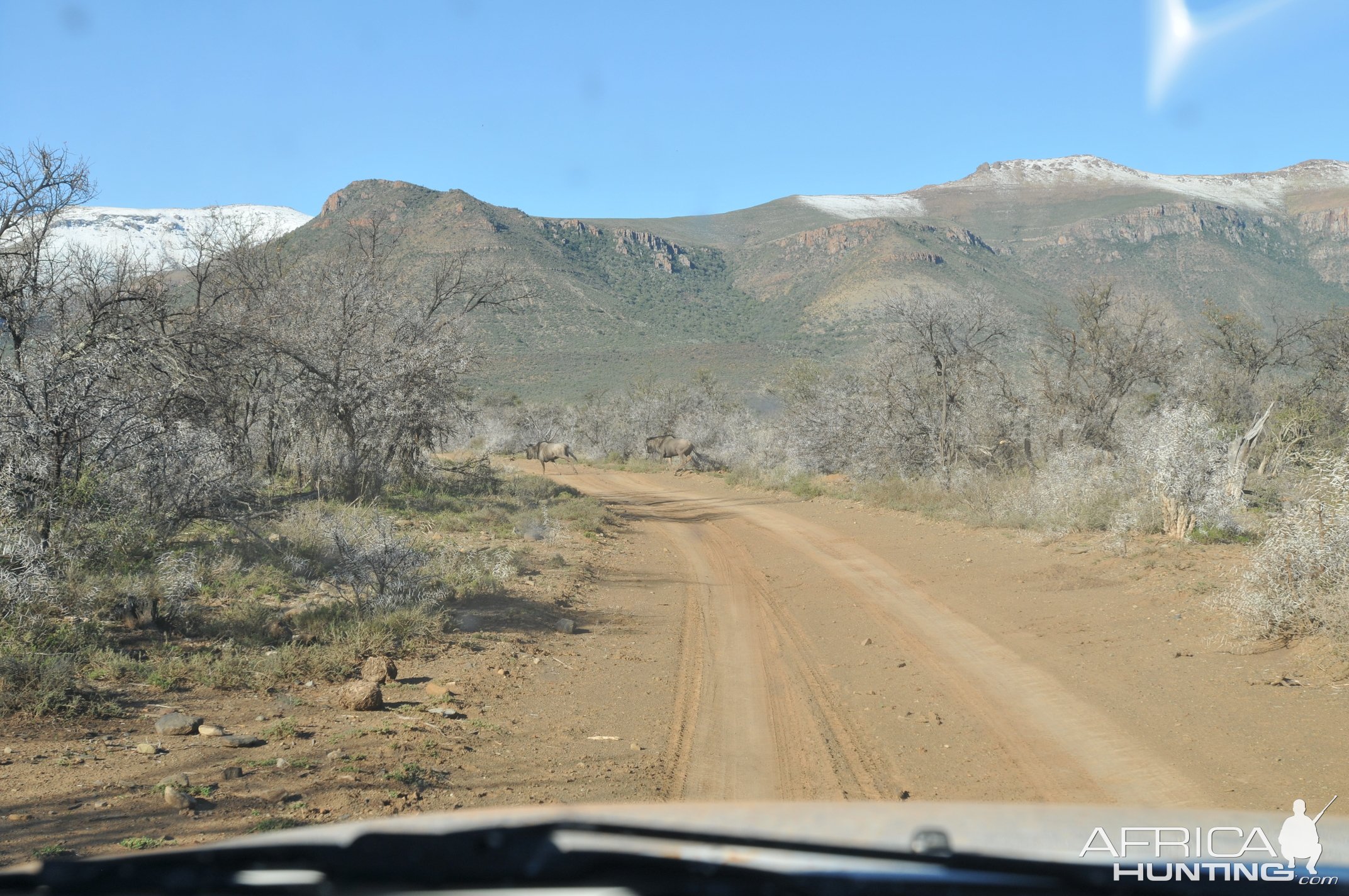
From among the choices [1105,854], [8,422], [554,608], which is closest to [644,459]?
[554,608]

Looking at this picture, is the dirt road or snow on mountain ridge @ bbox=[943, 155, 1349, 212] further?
snow on mountain ridge @ bbox=[943, 155, 1349, 212]

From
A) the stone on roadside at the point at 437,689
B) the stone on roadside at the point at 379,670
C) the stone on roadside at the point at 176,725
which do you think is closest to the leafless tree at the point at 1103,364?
the stone on roadside at the point at 437,689

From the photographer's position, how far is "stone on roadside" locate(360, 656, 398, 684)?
693 cm

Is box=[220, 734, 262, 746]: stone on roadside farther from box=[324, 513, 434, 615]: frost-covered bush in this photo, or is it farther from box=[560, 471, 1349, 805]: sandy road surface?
box=[324, 513, 434, 615]: frost-covered bush

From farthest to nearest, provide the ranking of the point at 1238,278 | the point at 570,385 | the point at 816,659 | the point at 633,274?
the point at 633,274, the point at 1238,278, the point at 570,385, the point at 816,659

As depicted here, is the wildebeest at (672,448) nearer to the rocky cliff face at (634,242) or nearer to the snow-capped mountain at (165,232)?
the snow-capped mountain at (165,232)

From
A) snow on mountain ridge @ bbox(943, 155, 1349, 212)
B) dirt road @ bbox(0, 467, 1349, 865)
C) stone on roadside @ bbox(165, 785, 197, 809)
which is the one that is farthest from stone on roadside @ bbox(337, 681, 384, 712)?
snow on mountain ridge @ bbox(943, 155, 1349, 212)

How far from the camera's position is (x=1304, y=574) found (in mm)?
7742

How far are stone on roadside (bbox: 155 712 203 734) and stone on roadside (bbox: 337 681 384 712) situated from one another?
36.5 inches

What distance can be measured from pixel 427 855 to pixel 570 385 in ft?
191

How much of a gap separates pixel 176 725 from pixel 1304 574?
346 inches

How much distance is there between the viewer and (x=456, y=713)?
6324mm

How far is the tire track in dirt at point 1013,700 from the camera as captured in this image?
17.4 feet

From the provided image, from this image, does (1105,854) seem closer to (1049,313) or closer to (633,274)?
(1049,313)
